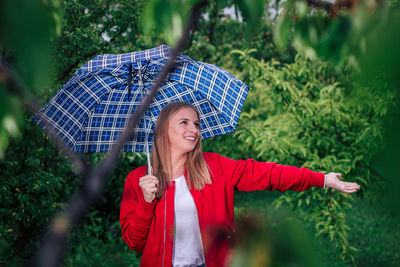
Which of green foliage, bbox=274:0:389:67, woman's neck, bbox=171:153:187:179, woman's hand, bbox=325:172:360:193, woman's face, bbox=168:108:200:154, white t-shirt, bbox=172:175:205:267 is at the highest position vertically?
green foliage, bbox=274:0:389:67

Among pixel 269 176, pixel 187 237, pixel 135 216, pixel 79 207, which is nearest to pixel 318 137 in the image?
pixel 269 176

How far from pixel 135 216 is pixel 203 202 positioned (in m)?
0.44

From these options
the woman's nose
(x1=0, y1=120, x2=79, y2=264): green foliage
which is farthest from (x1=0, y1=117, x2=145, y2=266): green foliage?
the woman's nose

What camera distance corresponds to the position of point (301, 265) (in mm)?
621

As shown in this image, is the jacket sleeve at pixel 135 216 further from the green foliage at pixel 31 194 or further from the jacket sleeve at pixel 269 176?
the green foliage at pixel 31 194

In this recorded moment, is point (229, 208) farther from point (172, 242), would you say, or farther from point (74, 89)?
point (74, 89)

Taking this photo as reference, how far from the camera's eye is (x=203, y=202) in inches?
94.3

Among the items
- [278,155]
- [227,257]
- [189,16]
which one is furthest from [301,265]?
[278,155]

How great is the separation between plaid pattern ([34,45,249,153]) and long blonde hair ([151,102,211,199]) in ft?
0.39

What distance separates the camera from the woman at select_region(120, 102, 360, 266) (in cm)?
232

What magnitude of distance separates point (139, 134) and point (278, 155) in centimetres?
189

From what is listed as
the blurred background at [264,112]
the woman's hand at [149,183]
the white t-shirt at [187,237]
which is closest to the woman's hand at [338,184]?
the blurred background at [264,112]

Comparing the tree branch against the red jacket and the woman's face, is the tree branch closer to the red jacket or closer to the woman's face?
the red jacket

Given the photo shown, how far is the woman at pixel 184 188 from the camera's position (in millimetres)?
2318
